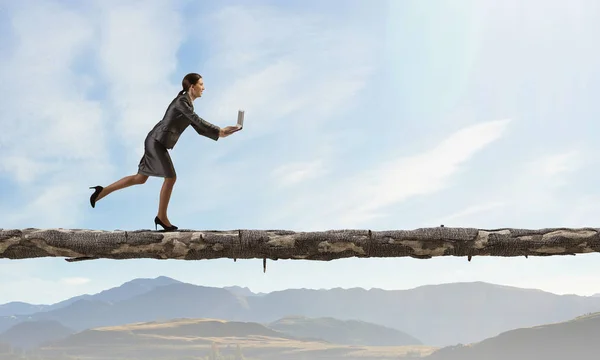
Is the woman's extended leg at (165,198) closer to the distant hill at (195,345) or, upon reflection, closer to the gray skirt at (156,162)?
the gray skirt at (156,162)

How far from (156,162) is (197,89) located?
0.98 meters

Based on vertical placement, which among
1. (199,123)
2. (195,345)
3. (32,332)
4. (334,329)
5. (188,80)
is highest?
(188,80)

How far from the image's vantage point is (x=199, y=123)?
6809 mm

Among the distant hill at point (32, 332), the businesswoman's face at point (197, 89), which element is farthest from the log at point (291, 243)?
the distant hill at point (32, 332)

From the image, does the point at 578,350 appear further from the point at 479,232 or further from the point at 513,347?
the point at 479,232

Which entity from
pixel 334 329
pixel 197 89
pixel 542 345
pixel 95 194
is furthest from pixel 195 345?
pixel 197 89

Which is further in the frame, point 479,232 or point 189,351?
point 189,351

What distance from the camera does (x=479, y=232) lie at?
6.91 meters

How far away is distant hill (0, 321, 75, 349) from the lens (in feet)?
389

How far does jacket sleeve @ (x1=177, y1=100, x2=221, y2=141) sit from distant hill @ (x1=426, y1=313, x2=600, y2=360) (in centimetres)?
5507

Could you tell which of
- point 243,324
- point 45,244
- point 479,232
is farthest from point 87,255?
point 243,324

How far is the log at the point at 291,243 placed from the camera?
6793 mm

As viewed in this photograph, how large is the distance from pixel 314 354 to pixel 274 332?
800 centimetres

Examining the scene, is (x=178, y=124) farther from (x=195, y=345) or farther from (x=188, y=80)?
(x=195, y=345)
